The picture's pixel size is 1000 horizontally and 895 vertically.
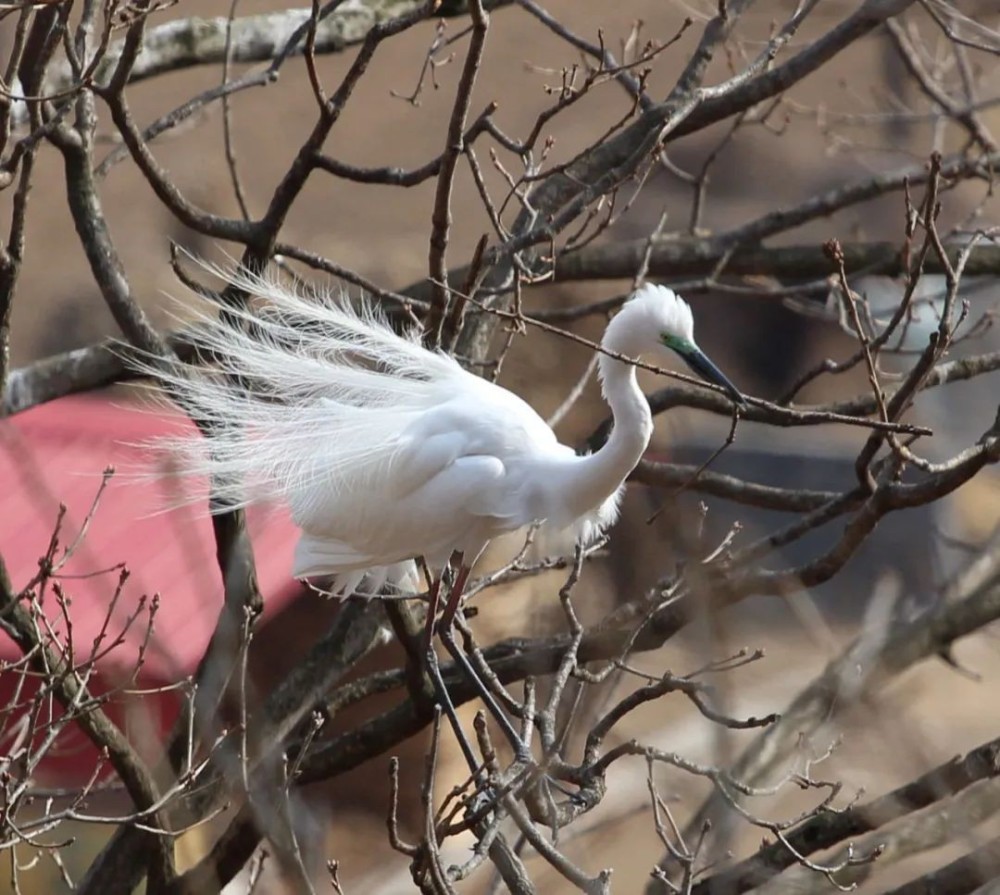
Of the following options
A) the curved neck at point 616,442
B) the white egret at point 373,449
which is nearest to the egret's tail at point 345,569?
the white egret at point 373,449

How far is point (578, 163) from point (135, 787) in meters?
1.44

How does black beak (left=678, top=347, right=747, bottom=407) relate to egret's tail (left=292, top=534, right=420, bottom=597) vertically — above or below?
below

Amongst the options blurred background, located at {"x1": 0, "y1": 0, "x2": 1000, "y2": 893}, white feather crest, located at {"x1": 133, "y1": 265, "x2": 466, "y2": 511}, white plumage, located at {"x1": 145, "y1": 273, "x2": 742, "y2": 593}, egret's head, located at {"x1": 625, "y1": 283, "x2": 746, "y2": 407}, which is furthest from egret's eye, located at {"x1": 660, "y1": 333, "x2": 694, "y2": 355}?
blurred background, located at {"x1": 0, "y1": 0, "x2": 1000, "y2": 893}

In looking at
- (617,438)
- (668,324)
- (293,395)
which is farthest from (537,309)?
(668,324)

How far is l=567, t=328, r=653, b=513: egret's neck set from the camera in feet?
8.32

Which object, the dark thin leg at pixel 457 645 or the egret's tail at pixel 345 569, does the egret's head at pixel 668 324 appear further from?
the egret's tail at pixel 345 569

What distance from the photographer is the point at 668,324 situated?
2438mm

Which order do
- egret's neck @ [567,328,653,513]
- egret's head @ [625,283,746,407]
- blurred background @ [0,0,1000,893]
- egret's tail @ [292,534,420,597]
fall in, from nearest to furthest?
1. egret's head @ [625,283,746,407]
2. egret's neck @ [567,328,653,513]
3. egret's tail @ [292,534,420,597]
4. blurred background @ [0,0,1000,893]

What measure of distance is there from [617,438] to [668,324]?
0.24 meters

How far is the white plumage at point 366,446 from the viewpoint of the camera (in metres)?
2.70

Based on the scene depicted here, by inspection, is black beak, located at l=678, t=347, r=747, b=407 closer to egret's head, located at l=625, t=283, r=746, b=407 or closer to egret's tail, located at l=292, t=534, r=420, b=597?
egret's head, located at l=625, t=283, r=746, b=407

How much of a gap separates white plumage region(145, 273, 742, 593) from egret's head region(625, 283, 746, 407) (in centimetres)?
14

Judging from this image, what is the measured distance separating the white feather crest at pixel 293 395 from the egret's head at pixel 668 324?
0.50m

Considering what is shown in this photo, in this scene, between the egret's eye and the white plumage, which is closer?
the egret's eye
